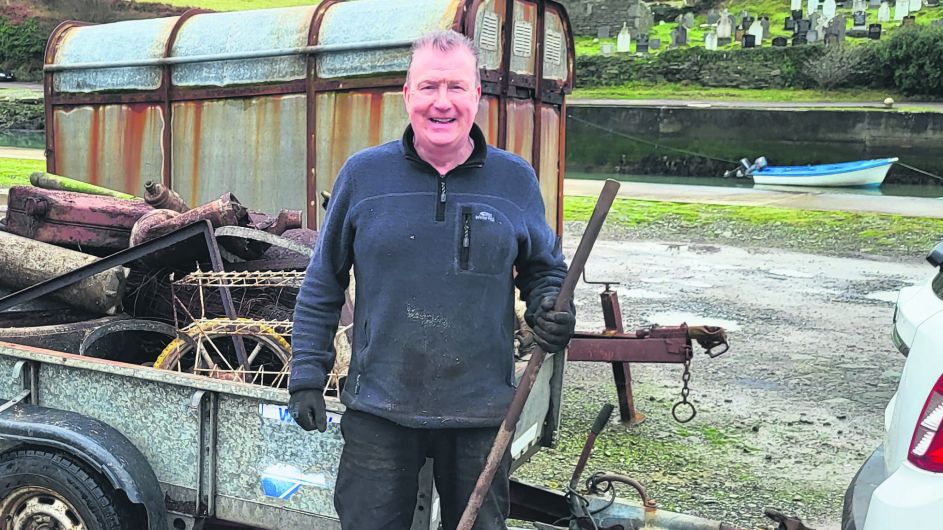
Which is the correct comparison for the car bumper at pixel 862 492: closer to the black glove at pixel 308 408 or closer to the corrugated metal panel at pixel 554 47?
the black glove at pixel 308 408

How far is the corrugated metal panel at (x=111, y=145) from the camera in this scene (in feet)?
21.7

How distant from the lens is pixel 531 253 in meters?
2.70

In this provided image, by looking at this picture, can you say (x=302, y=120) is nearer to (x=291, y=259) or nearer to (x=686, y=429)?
(x=291, y=259)

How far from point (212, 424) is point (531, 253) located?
1347mm

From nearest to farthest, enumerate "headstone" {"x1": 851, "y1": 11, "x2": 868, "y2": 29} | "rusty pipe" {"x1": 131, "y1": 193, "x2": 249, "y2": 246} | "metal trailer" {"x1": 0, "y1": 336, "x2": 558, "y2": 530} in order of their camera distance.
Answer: "metal trailer" {"x1": 0, "y1": 336, "x2": 558, "y2": 530}
"rusty pipe" {"x1": 131, "y1": 193, "x2": 249, "y2": 246}
"headstone" {"x1": 851, "y1": 11, "x2": 868, "y2": 29}

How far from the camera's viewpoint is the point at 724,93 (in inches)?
1602

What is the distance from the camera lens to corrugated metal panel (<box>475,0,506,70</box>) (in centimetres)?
545

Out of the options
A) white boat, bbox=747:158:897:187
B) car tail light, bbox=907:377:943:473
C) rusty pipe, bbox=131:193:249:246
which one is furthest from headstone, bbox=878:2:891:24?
car tail light, bbox=907:377:943:473

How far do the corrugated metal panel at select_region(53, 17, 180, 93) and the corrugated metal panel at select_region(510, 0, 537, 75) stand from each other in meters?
2.59

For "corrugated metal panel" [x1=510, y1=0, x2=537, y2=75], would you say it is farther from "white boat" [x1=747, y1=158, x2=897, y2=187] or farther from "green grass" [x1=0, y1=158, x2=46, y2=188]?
"white boat" [x1=747, y1=158, x2=897, y2=187]

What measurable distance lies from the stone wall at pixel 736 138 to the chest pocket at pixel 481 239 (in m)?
28.3

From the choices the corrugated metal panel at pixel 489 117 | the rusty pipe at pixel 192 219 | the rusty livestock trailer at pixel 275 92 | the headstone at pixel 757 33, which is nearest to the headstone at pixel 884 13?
the headstone at pixel 757 33

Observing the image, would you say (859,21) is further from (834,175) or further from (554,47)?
(554,47)

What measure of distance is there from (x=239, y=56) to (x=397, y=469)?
4.28 metres
